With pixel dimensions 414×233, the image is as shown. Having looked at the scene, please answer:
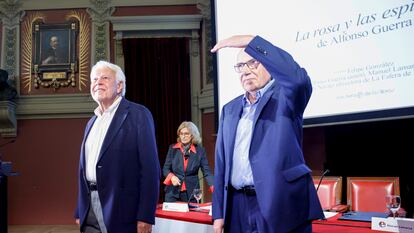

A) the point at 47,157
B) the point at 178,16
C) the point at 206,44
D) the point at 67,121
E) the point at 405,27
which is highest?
the point at 178,16

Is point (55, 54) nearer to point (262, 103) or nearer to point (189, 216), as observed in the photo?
point (189, 216)

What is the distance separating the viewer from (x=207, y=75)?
6445mm

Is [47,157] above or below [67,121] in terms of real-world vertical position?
below

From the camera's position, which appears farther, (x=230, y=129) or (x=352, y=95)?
(x=352, y=95)

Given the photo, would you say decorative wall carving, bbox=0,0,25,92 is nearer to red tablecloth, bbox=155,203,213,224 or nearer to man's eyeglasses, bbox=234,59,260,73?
red tablecloth, bbox=155,203,213,224

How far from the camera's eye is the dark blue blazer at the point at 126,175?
193 cm

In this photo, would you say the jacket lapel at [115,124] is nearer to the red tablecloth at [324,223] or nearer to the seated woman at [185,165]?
the red tablecloth at [324,223]

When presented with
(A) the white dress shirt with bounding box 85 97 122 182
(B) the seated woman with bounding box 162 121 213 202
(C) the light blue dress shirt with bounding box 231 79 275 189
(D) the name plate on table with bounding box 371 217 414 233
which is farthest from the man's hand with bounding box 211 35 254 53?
(B) the seated woman with bounding box 162 121 213 202

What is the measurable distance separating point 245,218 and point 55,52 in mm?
5692

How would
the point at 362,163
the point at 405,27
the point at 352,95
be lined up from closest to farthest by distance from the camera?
the point at 405,27 < the point at 352,95 < the point at 362,163

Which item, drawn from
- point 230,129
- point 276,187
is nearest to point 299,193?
point 276,187

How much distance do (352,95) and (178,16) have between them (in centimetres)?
390

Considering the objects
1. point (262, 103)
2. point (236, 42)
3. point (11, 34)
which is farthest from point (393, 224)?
point (11, 34)

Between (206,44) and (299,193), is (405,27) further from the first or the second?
(206,44)
